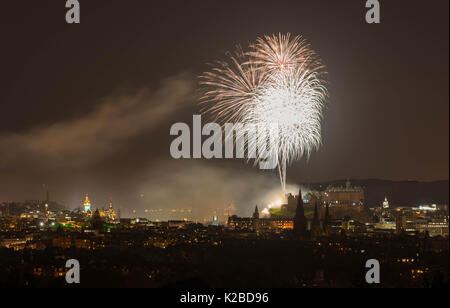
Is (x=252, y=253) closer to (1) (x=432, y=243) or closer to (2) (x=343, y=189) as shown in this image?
(1) (x=432, y=243)

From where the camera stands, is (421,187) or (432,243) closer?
(432,243)

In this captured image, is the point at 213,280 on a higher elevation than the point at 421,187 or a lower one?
lower

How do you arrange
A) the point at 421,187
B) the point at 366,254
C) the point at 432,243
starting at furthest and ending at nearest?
the point at 421,187, the point at 432,243, the point at 366,254
